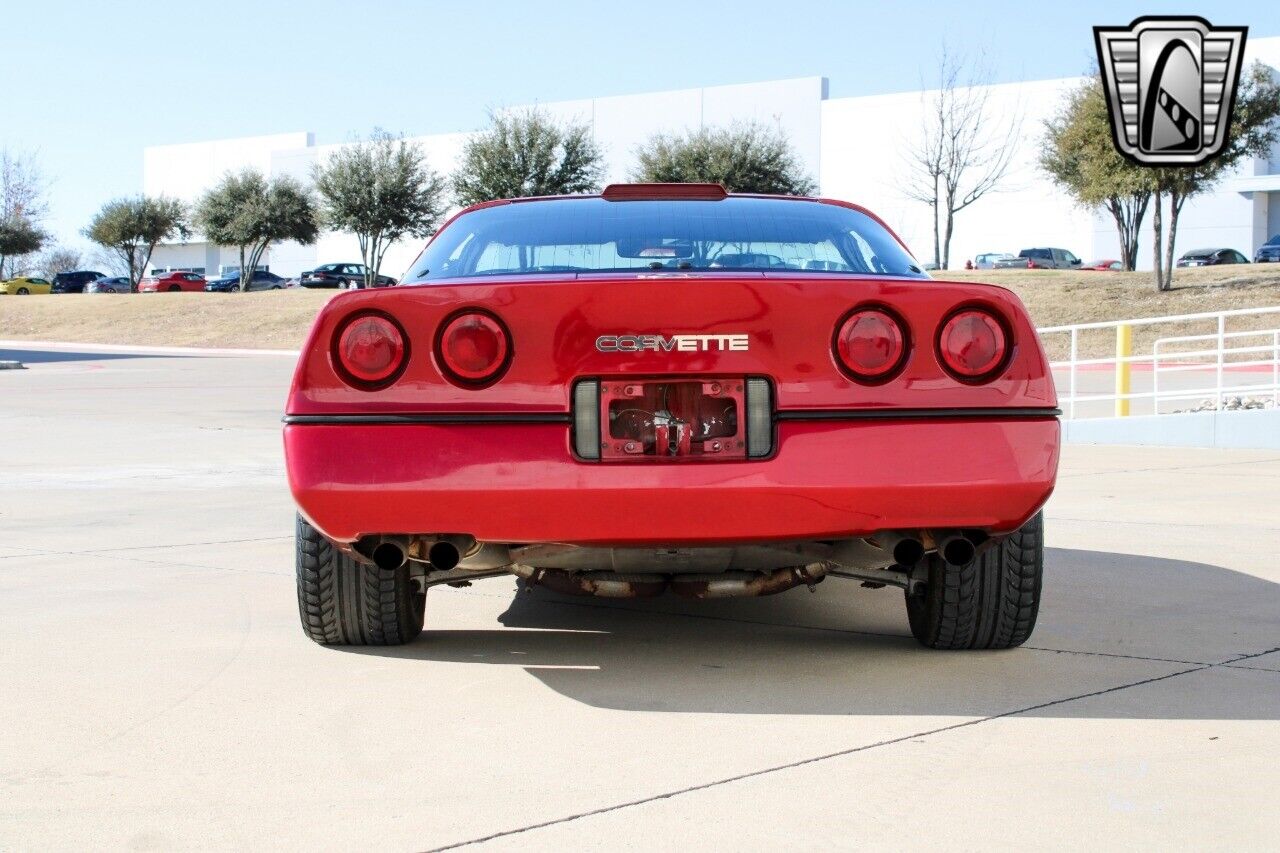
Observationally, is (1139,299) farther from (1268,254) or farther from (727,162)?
(727,162)

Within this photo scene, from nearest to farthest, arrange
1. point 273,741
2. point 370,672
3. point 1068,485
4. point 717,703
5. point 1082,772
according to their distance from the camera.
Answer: point 1082,772 → point 273,741 → point 717,703 → point 370,672 → point 1068,485

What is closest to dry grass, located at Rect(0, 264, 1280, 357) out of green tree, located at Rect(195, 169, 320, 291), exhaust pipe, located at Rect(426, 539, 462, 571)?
green tree, located at Rect(195, 169, 320, 291)

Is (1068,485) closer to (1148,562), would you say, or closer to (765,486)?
(1148,562)

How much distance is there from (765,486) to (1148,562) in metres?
3.22

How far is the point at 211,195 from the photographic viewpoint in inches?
2697

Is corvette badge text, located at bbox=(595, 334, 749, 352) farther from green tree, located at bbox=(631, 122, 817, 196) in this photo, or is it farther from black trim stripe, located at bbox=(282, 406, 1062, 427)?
green tree, located at bbox=(631, 122, 817, 196)

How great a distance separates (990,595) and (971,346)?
2.75 feet

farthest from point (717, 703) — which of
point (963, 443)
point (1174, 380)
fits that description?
point (1174, 380)

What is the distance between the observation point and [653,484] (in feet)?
12.2

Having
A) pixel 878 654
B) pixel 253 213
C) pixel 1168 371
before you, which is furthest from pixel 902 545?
pixel 253 213

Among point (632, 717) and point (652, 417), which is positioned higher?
point (652, 417)

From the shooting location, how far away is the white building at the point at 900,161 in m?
57.2

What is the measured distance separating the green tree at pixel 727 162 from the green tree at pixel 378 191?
9.39 metres

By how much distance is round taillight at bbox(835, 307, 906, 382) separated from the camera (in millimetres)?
3816
